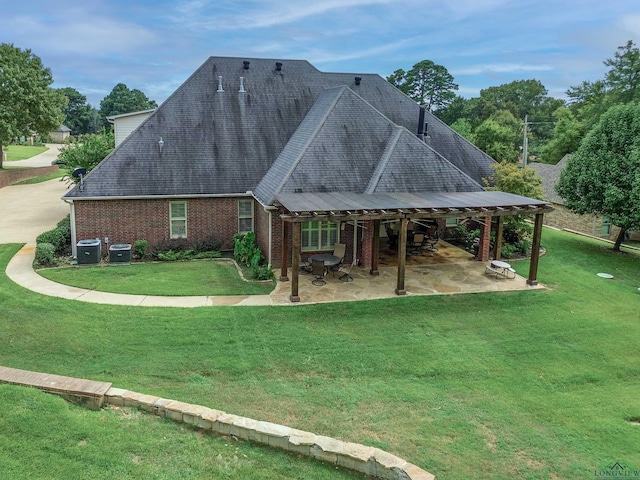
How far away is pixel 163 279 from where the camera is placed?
1537 centimetres

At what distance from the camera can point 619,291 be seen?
53.5 feet

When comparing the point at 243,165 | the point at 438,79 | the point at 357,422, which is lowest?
the point at 357,422

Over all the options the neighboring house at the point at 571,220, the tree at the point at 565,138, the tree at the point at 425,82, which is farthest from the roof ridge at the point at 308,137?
the tree at the point at 425,82

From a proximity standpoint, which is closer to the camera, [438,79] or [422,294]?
[422,294]

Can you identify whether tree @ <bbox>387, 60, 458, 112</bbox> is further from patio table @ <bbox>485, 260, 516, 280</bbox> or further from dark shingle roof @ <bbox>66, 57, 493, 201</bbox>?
patio table @ <bbox>485, 260, 516, 280</bbox>

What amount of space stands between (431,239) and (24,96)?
33949 mm

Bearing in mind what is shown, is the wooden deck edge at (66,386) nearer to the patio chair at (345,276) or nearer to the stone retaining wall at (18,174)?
the patio chair at (345,276)

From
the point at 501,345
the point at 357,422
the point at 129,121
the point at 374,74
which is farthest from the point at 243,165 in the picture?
the point at 357,422

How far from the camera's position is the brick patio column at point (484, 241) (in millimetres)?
18341

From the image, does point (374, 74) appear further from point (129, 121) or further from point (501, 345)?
point (501, 345)

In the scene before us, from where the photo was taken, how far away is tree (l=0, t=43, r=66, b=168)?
120 ft

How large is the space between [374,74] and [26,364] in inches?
854

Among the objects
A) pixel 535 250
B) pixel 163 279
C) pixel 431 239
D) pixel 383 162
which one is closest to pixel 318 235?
pixel 383 162

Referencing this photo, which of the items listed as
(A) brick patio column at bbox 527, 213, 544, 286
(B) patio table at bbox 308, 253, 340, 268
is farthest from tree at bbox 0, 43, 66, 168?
(A) brick patio column at bbox 527, 213, 544, 286
